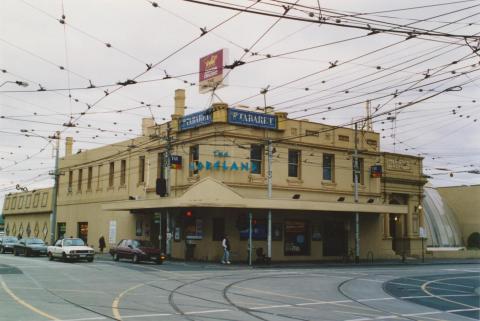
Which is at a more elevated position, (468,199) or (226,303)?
(468,199)

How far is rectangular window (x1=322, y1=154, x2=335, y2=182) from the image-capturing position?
135ft

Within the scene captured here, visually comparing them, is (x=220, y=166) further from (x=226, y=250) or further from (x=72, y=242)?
(x=72, y=242)

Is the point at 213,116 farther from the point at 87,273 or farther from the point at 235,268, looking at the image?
the point at 87,273

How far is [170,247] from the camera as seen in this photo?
124 feet

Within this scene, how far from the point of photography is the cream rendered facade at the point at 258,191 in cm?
3622

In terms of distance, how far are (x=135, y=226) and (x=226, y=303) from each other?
2983cm

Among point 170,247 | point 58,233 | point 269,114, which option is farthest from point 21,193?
point 269,114

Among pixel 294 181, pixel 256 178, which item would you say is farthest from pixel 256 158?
pixel 294 181

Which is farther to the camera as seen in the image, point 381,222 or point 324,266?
point 381,222

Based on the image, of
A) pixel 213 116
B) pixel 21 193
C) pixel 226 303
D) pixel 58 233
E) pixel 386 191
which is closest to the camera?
pixel 226 303

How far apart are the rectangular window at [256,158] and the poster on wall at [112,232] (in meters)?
15.7

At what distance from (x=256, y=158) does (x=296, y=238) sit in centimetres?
669

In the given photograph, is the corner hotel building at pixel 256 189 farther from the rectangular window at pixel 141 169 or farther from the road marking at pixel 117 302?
the road marking at pixel 117 302

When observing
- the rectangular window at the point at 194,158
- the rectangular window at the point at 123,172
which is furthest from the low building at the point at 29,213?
the rectangular window at the point at 194,158
